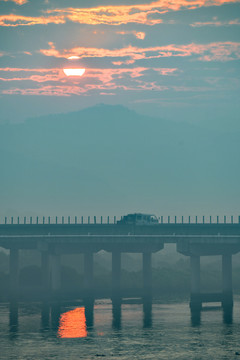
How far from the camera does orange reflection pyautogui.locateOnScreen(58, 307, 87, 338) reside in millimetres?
76875

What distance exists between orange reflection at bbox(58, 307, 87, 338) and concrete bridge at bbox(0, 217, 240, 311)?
62.9ft

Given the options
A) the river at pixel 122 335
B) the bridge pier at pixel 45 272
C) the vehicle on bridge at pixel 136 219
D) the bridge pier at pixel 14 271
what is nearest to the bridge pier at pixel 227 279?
the vehicle on bridge at pixel 136 219

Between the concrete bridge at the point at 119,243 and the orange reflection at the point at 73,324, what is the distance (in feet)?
62.9

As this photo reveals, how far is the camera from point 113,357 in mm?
63562

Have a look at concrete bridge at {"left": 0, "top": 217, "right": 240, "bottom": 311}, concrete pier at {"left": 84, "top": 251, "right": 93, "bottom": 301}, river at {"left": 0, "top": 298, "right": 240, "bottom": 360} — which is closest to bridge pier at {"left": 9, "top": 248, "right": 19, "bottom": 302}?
concrete bridge at {"left": 0, "top": 217, "right": 240, "bottom": 311}

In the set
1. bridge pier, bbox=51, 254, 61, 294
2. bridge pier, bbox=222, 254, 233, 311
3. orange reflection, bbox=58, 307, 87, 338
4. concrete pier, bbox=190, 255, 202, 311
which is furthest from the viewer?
bridge pier, bbox=51, 254, 61, 294

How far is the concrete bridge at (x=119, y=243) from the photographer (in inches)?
4806

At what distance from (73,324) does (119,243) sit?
4898cm

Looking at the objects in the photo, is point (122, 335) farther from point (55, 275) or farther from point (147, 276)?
point (147, 276)

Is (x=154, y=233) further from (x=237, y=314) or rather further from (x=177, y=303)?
(x=237, y=314)

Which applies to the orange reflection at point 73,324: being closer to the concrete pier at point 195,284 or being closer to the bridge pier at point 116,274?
the concrete pier at point 195,284

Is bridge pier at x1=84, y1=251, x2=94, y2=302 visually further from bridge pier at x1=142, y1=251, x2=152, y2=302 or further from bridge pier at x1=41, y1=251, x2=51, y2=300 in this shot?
bridge pier at x1=142, y1=251, x2=152, y2=302

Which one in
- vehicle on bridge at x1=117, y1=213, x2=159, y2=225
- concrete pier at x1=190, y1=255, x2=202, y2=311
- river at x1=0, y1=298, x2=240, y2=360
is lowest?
river at x1=0, y1=298, x2=240, y2=360

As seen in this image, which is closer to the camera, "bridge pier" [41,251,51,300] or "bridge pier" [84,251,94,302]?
"bridge pier" [84,251,94,302]
